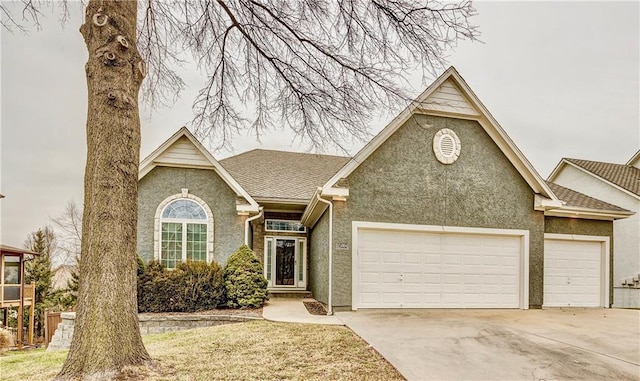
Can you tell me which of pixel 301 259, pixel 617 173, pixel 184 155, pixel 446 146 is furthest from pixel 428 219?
pixel 617 173

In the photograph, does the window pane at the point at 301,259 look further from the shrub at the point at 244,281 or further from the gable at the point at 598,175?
the gable at the point at 598,175

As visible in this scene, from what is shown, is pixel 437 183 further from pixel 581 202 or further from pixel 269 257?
pixel 269 257

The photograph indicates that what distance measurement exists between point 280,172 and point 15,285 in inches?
594

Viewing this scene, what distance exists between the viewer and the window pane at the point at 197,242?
1270 cm

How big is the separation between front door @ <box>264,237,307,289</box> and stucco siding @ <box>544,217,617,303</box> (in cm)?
859

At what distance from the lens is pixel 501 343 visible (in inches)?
273

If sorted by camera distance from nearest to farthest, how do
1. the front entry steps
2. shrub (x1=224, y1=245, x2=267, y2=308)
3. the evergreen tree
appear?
shrub (x1=224, y1=245, x2=267, y2=308), the front entry steps, the evergreen tree

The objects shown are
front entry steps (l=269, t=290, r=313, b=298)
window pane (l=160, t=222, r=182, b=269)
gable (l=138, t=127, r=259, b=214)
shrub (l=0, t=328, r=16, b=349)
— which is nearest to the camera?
window pane (l=160, t=222, r=182, b=269)

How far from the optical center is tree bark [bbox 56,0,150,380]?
15.6ft

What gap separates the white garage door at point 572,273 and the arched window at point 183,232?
1070 cm

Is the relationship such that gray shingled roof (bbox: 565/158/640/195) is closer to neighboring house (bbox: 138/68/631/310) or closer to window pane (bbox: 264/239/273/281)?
neighboring house (bbox: 138/68/631/310)

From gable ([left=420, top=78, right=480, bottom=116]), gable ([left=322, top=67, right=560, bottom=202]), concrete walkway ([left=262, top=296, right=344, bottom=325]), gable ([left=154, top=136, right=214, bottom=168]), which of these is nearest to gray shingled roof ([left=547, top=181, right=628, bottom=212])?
gable ([left=322, top=67, right=560, bottom=202])

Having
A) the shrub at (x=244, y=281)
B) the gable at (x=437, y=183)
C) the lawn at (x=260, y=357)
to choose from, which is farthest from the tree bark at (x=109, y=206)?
the shrub at (x=244, y=281)

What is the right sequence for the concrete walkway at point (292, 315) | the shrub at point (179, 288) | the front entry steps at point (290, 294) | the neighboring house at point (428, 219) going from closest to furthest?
the concrete walkway at point (292, 315) < the neighboring house at point (428, 219) < the shrub at point (179, 288) < the front entry steps at point (290, 294)
